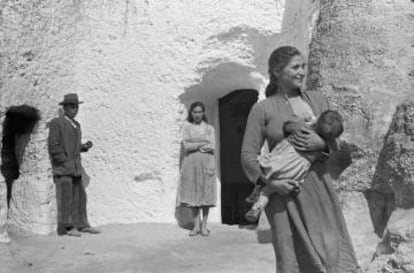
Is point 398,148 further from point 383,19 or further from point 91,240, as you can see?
point 91,240

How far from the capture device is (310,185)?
3350 millimetres

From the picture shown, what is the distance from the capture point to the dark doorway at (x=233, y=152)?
10047 mm

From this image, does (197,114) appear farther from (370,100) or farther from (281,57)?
(281,57)

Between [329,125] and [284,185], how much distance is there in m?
0.33

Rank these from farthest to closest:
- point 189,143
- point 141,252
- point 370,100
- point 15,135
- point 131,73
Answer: point 131,73 → point 15,135 → point 189,143 → point 141,252 → point 370,100

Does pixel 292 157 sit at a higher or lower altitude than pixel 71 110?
lower

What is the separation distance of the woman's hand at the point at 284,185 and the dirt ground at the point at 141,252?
3.19 metres

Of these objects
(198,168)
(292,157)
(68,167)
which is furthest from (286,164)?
(68,167)

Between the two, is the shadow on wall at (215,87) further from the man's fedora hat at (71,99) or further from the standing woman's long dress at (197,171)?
the man's fedora hat at (71,99)

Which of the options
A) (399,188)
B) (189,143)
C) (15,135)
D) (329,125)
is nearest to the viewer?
(329,125)

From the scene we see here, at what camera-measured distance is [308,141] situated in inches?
131

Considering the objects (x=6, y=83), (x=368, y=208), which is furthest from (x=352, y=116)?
(x=6, y=83)

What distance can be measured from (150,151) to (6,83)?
189 centimetres

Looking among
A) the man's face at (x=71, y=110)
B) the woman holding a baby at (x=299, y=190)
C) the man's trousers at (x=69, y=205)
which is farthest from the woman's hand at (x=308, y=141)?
A: the man's face at (x=71, y=110)
